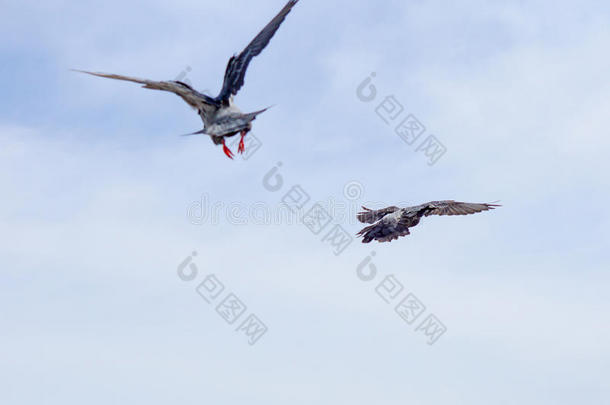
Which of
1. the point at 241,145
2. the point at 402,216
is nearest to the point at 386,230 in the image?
the point at 402,216

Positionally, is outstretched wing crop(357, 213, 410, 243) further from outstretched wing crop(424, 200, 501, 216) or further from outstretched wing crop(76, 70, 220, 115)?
outstretched wing crop(76, 70, 220, 115)

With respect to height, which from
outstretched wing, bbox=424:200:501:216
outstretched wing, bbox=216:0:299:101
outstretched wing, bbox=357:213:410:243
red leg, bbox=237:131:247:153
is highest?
outstretched wing, bbox=216:0:299:101

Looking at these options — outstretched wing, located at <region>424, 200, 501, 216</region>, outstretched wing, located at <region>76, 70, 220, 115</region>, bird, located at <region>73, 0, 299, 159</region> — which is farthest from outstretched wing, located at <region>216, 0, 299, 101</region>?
outstretched wing, located at <region>424, 200, 501, 216</region>

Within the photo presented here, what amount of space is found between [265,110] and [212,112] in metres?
1.82

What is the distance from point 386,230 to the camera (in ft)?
86.1

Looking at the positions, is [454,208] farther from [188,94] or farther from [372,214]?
[188,94]

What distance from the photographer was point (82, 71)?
51.1 feet

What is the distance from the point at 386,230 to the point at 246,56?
34.3 ft

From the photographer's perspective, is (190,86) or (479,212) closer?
(190,86)

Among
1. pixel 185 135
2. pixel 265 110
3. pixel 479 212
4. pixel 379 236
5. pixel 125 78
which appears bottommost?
pixel 479 212

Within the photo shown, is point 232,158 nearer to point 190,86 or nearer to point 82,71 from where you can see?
point 190,86

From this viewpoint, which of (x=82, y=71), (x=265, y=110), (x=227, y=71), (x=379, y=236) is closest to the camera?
(x=82, y=71)

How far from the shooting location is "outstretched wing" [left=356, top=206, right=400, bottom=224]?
91.4 ft

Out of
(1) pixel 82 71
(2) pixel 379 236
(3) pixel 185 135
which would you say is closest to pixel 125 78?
(1) pixel 82 71
